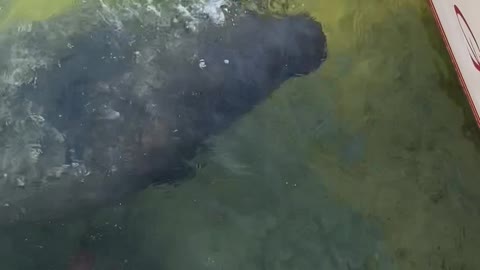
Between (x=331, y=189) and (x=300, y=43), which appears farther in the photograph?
(x=300, y=43)

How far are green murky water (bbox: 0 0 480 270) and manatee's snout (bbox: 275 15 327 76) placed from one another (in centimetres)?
3

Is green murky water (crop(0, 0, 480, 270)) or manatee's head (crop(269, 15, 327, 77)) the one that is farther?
manatee's head (crop(269, 15, 327, 77))

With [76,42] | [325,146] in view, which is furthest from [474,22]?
[76,42]

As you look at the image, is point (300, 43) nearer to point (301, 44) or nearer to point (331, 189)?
point (301, 44)

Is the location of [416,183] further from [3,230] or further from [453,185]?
[3,230]

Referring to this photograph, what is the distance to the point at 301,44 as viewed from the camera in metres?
1.80

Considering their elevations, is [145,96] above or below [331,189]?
above

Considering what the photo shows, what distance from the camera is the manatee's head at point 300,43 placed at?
1.79 metres

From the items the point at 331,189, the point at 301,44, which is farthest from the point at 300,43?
the point at 331,189

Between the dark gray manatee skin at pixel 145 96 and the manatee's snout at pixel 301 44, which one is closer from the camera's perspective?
the dark gray manatee skin at pixel 145 96

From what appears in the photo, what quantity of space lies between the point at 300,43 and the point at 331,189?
42cm

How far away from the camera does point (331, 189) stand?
1.66m

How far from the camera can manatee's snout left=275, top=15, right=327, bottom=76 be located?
1785 mm

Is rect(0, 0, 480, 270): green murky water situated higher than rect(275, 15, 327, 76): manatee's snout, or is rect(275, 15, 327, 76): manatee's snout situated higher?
rect(275, 15, 327, 76): manatee's snout
